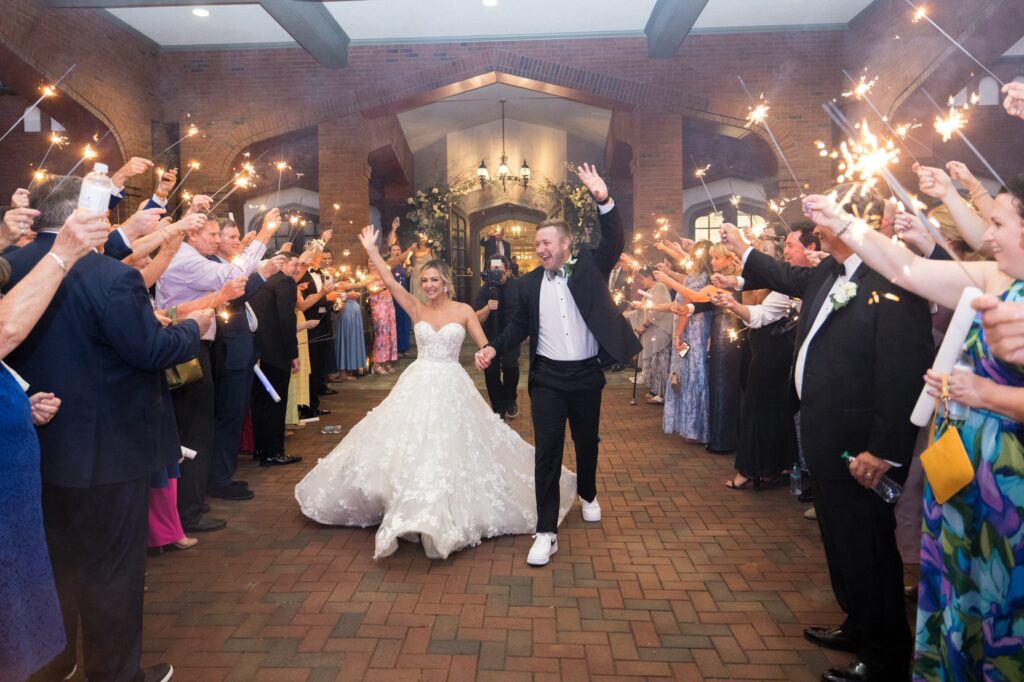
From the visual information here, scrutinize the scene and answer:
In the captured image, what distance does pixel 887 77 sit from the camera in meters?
9.61

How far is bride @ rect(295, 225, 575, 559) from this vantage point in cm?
404

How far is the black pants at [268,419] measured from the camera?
6.03m

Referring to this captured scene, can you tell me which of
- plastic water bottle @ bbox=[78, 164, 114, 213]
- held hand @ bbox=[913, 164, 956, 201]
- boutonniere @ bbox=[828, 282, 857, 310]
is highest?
held hand @ bbox=[913, 164, 956, 201]

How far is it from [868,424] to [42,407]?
9.63 feet

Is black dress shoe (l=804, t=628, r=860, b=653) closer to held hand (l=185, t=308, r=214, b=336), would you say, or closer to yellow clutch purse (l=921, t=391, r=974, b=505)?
yellow clutch purse (l=921, t=391, r=974, b=505)

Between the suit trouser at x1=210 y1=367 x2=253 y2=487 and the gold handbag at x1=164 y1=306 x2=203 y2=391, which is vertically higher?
the gold handbag at x1=164 y1=306 x2=203 y2=391

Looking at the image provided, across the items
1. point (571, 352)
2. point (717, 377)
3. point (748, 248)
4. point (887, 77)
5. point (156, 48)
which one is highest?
point (156, 48)

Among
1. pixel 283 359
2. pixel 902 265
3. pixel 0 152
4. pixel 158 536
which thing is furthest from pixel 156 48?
pixel 902 265

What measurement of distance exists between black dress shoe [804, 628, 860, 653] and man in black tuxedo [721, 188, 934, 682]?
0.50ft

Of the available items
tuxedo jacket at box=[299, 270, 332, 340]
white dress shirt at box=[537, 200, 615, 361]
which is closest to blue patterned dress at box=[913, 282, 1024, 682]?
white dress shirt at box=[537, 200, 615, 361]

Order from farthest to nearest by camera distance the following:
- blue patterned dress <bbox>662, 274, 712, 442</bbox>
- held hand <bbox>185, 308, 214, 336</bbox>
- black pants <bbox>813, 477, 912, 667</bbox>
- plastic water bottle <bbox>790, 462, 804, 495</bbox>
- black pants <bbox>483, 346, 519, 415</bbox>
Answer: black pants <bbox>483, 346, 519, 415</bbox> → blue patterned dress <bbox>662, 274, 712, 442</bbox> → plastic water bottle <bbox>790, 462, 804, 495</bbox> → held hand <bbox>185, 308, 214, 336</bbox> → black pants <bbox>813, 477, 912, 667</bbox>

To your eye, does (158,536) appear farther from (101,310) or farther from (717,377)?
(717,377)

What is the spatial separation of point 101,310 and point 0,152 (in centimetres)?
1636

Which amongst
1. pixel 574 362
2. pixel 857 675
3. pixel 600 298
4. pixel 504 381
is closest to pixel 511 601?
pixel 574 362
